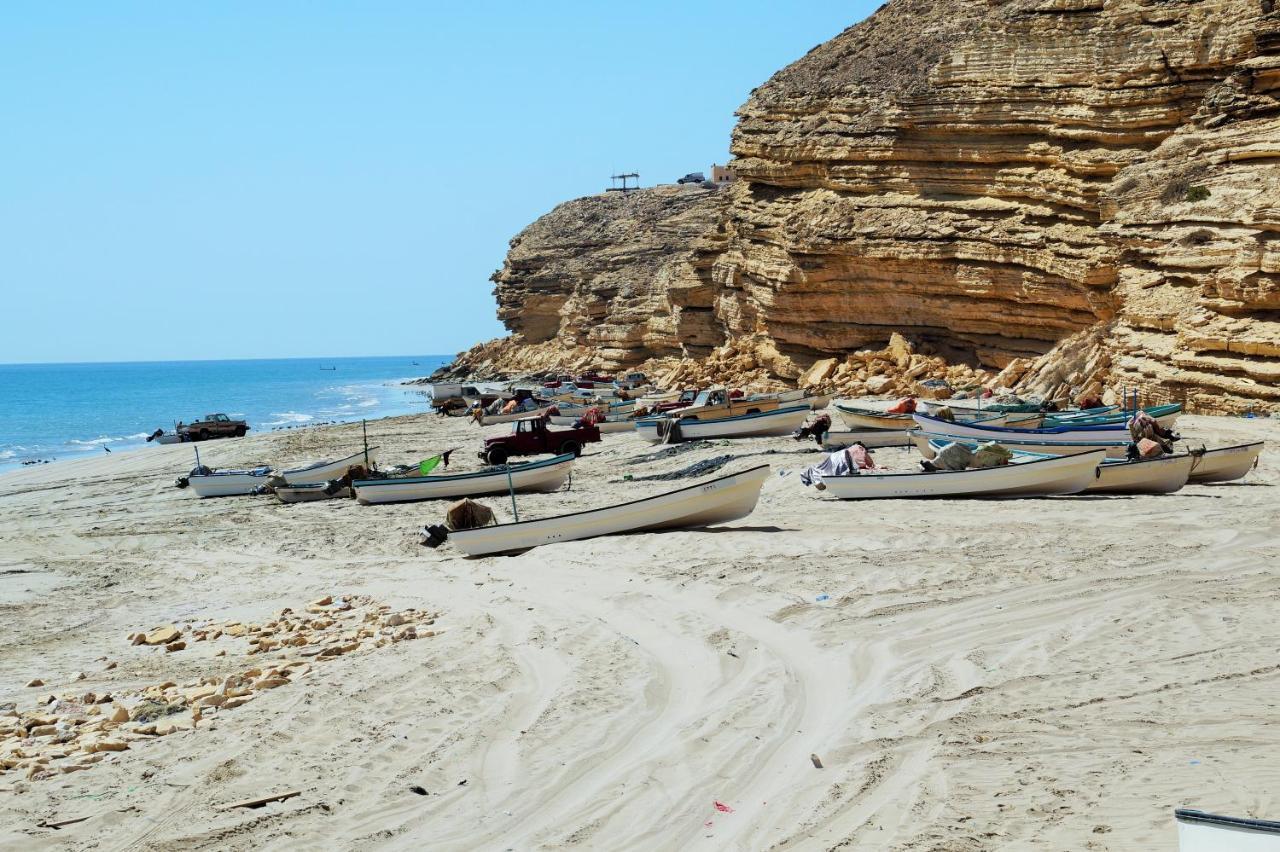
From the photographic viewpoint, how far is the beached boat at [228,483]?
90.5 ft

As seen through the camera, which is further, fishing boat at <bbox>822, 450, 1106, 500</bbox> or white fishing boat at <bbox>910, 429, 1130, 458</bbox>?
white fishing boat at <bbox>910, 429, 1130, 458</bbox>

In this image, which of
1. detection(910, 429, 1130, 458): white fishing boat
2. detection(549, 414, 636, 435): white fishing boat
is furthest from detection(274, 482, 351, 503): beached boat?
detection(549, 414, 636, 435): white fishing boat

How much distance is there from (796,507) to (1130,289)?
1630 centimetres

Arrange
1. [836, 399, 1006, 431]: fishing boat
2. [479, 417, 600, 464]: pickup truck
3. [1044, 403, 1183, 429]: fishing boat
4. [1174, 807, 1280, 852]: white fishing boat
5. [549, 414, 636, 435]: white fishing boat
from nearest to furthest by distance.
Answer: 1. [1174, 807, 1280, 852]: white fishing boat
2. [1044, 403, 1183, 429]: fishing boat
3. [836, 399, 1006, 431]: fishing boat
4. [479, 417, 600, 464]: pickup truck
5. [549, 414, 636, 435]: white fishing boat

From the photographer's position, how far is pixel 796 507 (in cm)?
1756

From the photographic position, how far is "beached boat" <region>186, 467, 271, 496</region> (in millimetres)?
27594

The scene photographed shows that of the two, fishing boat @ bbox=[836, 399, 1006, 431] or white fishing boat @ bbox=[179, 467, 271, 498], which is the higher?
fishing boat @ bbox=[836, 399, 1006, 431]

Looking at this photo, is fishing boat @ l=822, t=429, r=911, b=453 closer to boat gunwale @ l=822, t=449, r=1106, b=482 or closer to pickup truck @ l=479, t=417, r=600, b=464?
boat gunwale @ l=822, t=449, r=1106, b=482

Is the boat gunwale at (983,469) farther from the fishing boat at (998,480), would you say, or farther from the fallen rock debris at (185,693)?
the fallen rock debris at (185,693)

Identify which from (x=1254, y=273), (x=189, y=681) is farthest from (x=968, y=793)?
(x=1254, y=273)

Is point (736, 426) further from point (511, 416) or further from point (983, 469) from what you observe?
point (983, 469)

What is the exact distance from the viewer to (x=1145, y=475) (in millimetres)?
17141

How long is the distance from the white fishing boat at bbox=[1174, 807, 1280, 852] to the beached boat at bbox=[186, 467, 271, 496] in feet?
83.1

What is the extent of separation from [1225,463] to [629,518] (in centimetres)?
933
